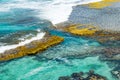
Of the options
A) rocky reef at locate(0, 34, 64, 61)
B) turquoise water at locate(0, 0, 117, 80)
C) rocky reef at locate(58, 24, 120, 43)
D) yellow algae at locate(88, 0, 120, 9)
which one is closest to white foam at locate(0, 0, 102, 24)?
yellow algae at locate(88, 0, 120, 9)

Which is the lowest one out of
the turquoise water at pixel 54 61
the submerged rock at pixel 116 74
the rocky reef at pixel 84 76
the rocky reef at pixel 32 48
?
the submerged rock at pixel 116 74

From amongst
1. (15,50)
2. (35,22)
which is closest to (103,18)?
(35,22)

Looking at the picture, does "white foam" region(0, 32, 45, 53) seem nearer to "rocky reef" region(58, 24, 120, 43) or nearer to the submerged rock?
"rocky reef" region(58, 24, 120, 43)

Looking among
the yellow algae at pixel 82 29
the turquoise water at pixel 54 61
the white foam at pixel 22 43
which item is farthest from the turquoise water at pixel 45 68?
the yellow algae at pixel 82 29

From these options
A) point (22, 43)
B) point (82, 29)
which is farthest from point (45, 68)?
point (82, 29)

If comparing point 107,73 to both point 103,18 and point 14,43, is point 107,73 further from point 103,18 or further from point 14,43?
point 103,18

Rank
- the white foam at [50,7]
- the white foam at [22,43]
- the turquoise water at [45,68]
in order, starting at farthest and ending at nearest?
the white foam at [50,7], the white foam at [22,43], the turquoise water at [45,68]

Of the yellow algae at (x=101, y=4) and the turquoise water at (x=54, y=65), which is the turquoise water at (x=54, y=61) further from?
the yellow algae at (x=101, y=4)
